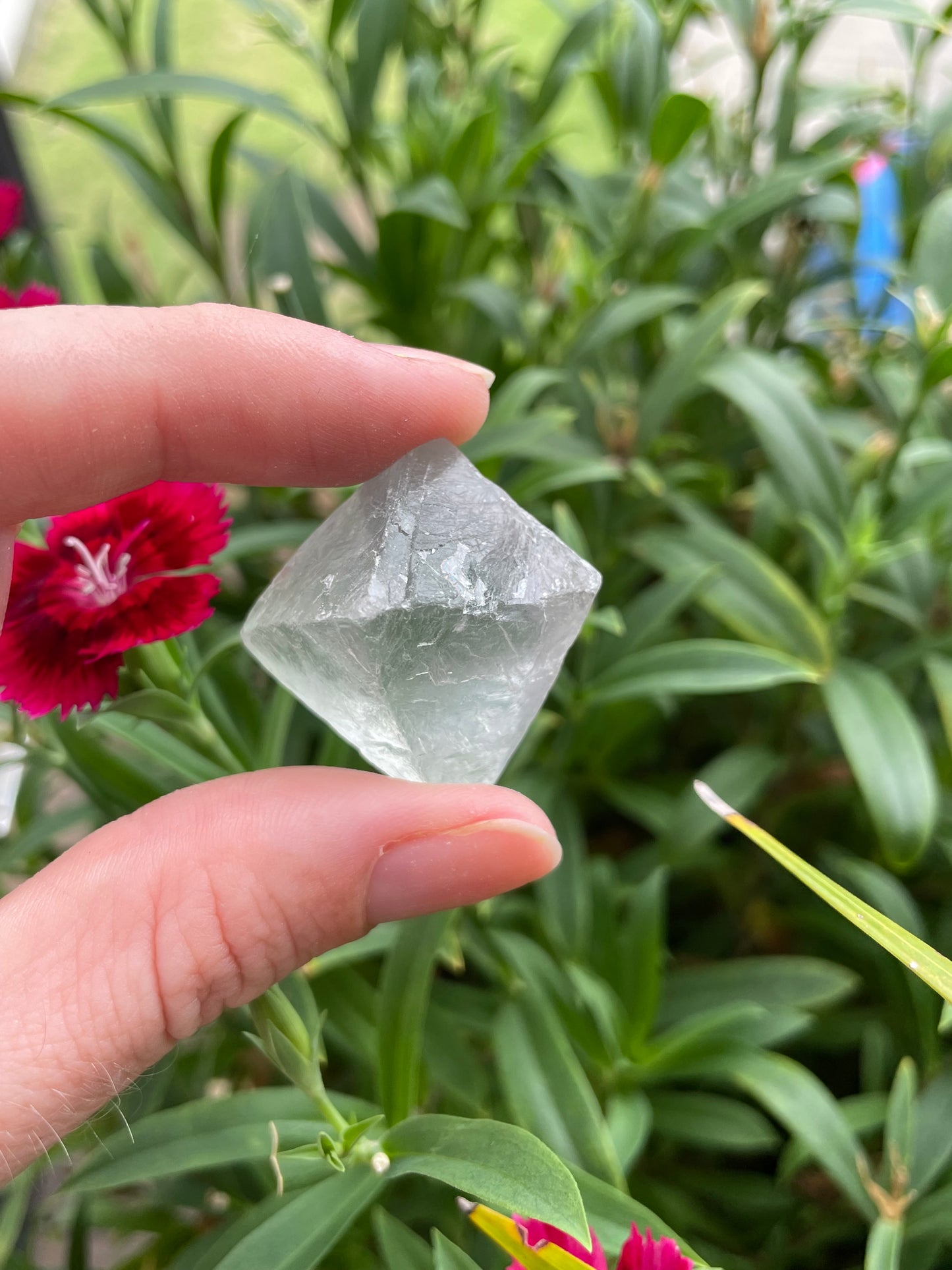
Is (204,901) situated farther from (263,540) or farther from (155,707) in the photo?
(263,540)

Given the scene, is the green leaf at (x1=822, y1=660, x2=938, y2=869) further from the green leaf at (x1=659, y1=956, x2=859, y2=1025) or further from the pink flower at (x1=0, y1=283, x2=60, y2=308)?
the pink flower at (x1=0, y1=283, x2=60, y2=308)

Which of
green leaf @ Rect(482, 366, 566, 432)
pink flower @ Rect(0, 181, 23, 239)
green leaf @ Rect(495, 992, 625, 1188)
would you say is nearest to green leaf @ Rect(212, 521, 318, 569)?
green leaf @ Rect(482, 366, 566, 432)

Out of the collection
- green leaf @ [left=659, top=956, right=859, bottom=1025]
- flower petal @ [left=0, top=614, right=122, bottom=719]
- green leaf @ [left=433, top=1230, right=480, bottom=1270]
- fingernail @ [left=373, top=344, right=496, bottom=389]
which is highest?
fingernail @ [left=373, top=344, right=496, bottom=389]

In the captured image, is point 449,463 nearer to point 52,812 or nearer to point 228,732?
point 228,732

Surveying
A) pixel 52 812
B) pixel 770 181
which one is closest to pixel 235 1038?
pixel 52 812

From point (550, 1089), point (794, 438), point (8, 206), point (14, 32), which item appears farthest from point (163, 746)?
point (14, 32)
